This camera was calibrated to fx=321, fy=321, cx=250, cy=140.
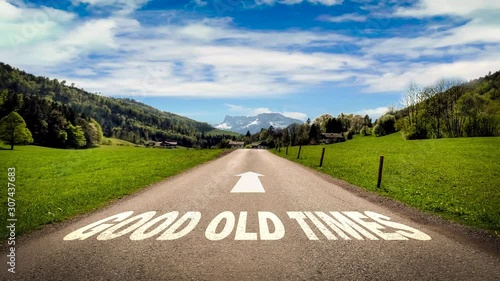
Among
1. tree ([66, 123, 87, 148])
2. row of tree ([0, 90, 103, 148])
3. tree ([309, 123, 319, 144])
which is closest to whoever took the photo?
row of tree ([0, 90, 103, 148])

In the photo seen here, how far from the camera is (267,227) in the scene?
780 cm

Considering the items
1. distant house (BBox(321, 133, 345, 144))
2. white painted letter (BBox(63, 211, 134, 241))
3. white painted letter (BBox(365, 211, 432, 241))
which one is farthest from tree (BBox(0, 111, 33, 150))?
distant house (BBox(321, 133, 345, 144))

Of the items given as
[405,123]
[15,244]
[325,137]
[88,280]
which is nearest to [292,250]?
[88,280]

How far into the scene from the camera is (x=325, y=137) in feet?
513

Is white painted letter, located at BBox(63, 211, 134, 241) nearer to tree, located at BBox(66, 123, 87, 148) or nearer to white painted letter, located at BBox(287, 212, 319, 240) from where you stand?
white painted letter, located at BBox(287, 212, 319, 240)

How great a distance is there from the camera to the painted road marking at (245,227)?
713cm

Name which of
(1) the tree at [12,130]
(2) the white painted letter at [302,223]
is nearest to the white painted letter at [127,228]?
(2) the white painted letter at [302,223]

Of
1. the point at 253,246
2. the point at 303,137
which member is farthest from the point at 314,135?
the point at 253,246

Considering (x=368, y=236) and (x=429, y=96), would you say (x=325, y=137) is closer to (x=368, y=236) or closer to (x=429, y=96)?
(x=429, y=96)

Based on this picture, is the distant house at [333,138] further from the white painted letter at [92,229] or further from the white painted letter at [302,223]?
the white painted letter at [92,229]

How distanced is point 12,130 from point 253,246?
260 feet

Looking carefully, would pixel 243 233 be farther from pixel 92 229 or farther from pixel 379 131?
pixel 379 131

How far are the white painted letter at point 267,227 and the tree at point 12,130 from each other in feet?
250

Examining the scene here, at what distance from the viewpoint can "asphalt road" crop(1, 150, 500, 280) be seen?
5.18m
